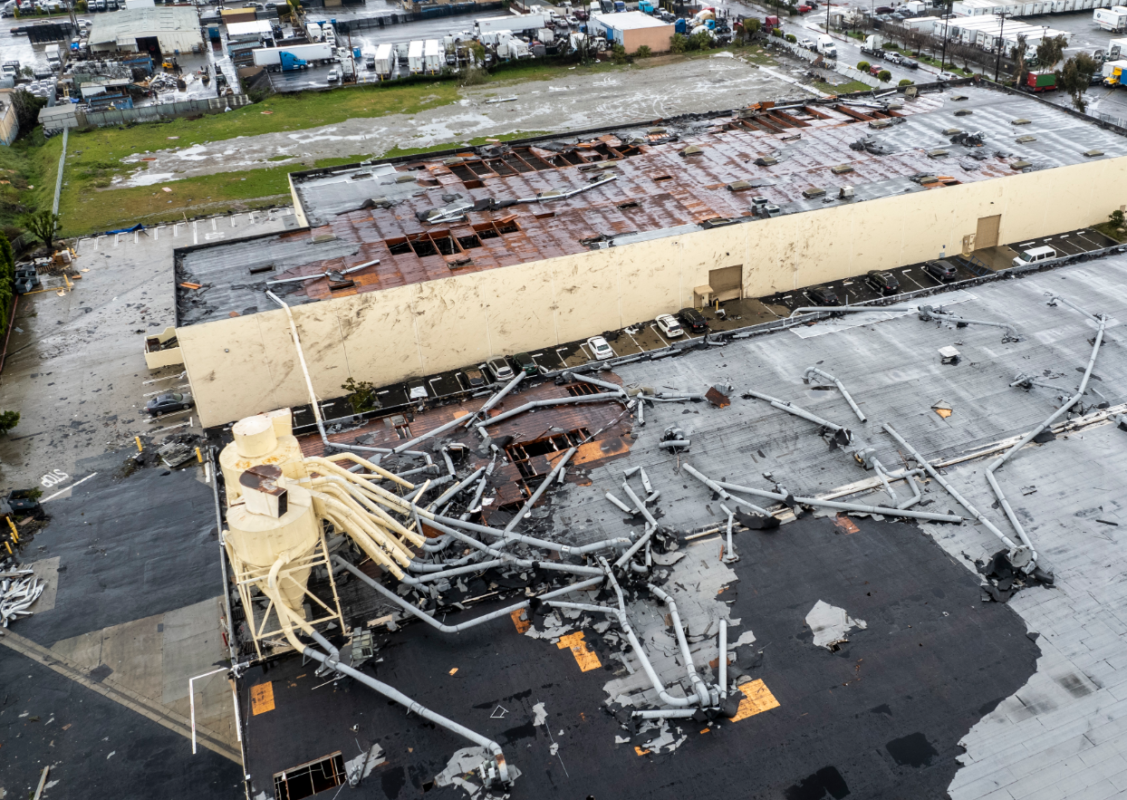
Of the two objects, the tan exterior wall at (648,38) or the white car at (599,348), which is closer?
the white car at (599,348)

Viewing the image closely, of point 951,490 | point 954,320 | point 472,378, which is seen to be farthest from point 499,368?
point 951,490

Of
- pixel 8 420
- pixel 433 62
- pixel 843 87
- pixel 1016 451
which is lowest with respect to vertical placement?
pixel 8 420

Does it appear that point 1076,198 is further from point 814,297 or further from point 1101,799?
point 1101,799

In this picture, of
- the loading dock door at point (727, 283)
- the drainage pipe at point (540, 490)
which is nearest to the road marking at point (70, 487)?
the drainage pipe at point (540, 490)

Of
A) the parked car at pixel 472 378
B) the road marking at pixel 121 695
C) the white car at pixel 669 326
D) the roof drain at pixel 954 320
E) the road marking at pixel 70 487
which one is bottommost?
the road marking at pixel 121 695

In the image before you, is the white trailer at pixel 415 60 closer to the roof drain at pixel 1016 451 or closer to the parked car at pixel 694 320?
the parked car at pixel 694 320

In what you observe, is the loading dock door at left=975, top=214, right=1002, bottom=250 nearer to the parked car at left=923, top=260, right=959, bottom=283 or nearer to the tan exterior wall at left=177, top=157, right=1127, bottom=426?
the tan exterior wall at left=177, top=157, right=1127, bottom=426

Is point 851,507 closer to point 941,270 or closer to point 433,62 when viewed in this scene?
point 941,270

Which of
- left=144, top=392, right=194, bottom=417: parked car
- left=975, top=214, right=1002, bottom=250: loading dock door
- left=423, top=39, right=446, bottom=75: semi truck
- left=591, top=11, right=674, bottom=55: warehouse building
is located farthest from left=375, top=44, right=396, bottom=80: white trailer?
left=975, top=214, right=1002, bottom=250: loading dock door
